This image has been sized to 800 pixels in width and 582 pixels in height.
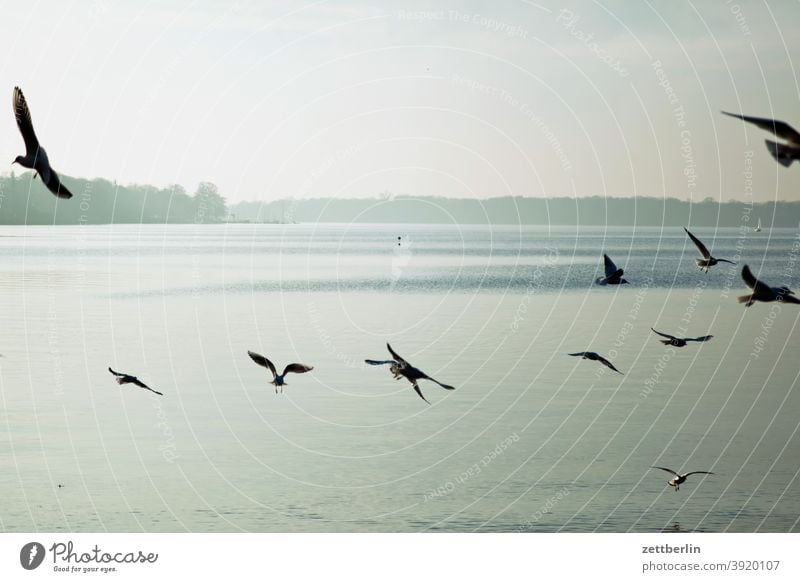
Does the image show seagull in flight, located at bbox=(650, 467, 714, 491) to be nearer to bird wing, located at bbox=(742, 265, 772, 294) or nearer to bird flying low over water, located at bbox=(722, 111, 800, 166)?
bird wing, located at bbox=(742, 265, 772, 294)

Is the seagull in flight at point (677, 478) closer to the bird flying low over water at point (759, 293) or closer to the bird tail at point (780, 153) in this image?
the bird flying low over water at point (759, 293)

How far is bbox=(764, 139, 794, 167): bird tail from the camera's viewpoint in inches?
487

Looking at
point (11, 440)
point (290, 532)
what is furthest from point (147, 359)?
point (290, 532)

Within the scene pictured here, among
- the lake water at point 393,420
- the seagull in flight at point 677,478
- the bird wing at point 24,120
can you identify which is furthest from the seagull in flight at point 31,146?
the seagull in flight at point 677,478

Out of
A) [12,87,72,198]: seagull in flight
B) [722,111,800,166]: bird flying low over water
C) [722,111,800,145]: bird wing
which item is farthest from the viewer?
[12,87,72,198]: seagull in flight

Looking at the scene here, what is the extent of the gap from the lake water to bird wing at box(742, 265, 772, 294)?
8.84 meters

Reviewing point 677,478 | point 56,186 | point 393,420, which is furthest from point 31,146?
point 393,420

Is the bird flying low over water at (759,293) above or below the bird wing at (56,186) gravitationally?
below

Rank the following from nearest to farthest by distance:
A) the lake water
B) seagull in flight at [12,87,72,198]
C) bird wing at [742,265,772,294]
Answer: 1. bird wing at [742,265,772,294]
2. seagull in flight at [12,87,72,198]
3. the lake water

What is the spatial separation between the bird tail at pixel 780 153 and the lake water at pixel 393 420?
12.5 meters

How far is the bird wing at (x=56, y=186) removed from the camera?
49.3 feet

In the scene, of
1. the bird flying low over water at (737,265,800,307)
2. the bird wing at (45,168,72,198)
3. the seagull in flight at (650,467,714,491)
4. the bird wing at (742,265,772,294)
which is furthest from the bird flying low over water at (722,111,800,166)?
the seagull in flight at (650,467,714,491)

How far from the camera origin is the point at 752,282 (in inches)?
595

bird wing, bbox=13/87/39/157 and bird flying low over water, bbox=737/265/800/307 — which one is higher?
bird wing, bbox=13/87/39/157
